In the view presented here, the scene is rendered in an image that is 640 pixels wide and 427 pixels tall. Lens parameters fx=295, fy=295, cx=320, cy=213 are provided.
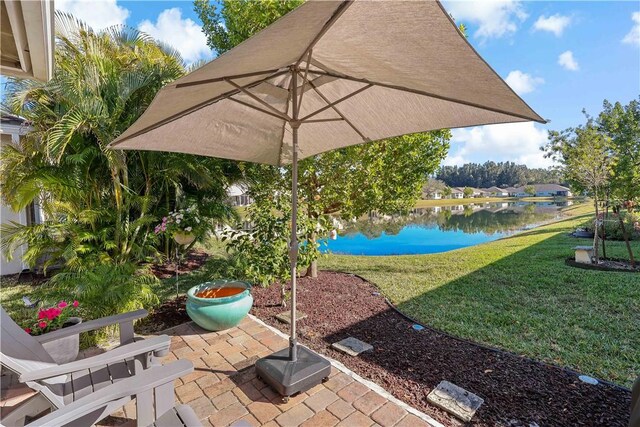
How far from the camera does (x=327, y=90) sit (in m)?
2.66

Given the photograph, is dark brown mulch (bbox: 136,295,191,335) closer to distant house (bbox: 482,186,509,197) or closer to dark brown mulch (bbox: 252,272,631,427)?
dark brown mulch (bbox: 252,272,631,427)

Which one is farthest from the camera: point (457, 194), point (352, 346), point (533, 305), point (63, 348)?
point (457, 194)

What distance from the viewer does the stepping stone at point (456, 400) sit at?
7.16ft

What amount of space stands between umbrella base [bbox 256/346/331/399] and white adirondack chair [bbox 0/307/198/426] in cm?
86

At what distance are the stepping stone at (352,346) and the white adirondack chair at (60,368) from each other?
1.74 metres

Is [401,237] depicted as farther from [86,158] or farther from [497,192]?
[497,192]

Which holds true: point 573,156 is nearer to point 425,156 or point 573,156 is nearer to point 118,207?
point 425,156

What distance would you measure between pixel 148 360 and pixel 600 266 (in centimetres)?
824

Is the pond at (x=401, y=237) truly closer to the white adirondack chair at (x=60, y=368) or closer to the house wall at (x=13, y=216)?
the house wall at (x=13, y=216)

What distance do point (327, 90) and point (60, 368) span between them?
2699mm

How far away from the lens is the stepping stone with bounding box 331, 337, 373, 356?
3053 millimetres

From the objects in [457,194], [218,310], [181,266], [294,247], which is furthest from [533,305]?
[457,194]

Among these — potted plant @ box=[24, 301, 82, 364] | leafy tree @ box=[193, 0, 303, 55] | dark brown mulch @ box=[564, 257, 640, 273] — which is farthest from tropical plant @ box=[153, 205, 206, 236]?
dark brown mulch @ box=[564, 257, 640, 273]

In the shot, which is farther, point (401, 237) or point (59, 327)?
point (401, 237)
